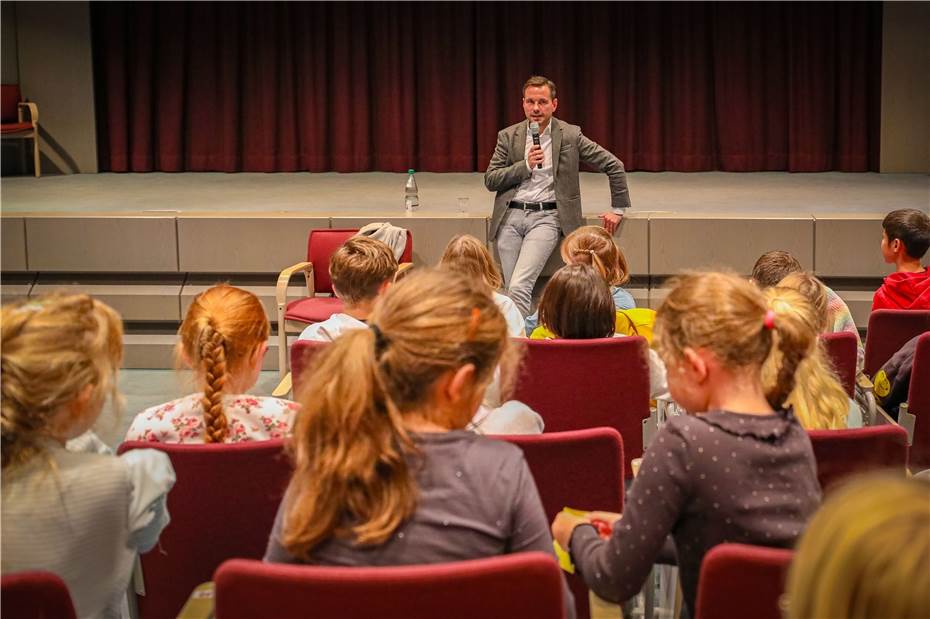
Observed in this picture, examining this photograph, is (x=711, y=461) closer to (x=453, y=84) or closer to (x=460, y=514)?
(x=460, y=514)

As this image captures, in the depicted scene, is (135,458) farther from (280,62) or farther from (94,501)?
(280,62)

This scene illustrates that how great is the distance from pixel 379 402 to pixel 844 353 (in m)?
2.07

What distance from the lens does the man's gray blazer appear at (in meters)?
6.08

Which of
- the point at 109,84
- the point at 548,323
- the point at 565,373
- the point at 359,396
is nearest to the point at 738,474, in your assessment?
the point at 359,396

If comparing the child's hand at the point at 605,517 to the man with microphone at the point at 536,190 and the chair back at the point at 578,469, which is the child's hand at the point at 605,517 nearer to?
the chair back at the point at 578,469

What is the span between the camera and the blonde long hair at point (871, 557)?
2.67 ft

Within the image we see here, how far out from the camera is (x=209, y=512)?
7.41ft


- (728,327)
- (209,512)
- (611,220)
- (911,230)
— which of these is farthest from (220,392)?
(611,220)

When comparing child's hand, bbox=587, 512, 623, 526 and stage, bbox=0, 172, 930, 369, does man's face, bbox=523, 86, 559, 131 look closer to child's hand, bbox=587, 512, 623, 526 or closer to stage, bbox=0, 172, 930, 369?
stage, bbox=0, 172, 930, 369

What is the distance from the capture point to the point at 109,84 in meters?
9.68

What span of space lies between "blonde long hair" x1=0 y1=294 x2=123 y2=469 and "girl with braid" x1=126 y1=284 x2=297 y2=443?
53 cm

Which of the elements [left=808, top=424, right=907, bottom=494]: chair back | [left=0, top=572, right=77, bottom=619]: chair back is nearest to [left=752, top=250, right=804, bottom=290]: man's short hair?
[left=808, top=424, right=907, bottom=494]: chair back

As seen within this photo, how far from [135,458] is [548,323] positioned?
1697mm

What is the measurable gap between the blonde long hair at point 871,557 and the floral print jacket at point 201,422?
5.72 ft
